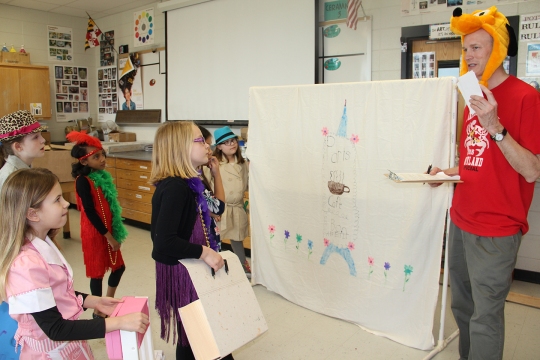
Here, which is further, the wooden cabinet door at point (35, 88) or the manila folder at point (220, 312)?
the wooden cabinet door at point (35, 88)

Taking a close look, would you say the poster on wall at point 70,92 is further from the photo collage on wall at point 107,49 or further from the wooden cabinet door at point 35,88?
the photo collage on wall at point 107,49

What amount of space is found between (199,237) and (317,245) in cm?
125

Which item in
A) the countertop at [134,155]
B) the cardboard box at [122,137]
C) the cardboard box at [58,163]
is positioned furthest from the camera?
the cardboard box at [122,137]

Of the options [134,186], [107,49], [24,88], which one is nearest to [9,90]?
[24,88]

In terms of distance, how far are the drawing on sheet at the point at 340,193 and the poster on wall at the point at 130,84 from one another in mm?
4355

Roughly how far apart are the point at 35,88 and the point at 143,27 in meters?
1.85

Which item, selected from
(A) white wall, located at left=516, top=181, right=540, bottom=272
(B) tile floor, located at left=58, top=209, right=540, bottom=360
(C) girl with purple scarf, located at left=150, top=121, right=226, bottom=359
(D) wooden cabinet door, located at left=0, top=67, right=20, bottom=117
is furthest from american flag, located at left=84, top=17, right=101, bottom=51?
(A) white wall, located at left=516, top=181, right=540, bottom=272

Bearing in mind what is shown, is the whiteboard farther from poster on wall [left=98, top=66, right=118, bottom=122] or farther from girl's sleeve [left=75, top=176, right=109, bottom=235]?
girl's sleeve [left=75, top=176, right=109, bottom=235]

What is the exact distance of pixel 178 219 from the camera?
1.75 m

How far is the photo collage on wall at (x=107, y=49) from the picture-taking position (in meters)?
6.82

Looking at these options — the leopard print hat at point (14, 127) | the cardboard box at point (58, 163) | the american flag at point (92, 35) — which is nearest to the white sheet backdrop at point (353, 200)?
the leopard print hat at point (14, 127)

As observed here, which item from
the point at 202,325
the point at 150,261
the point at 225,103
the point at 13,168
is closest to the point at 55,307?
the point at 202,325

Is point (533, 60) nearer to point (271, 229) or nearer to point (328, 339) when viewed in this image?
point (271, 229)

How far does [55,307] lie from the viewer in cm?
138
